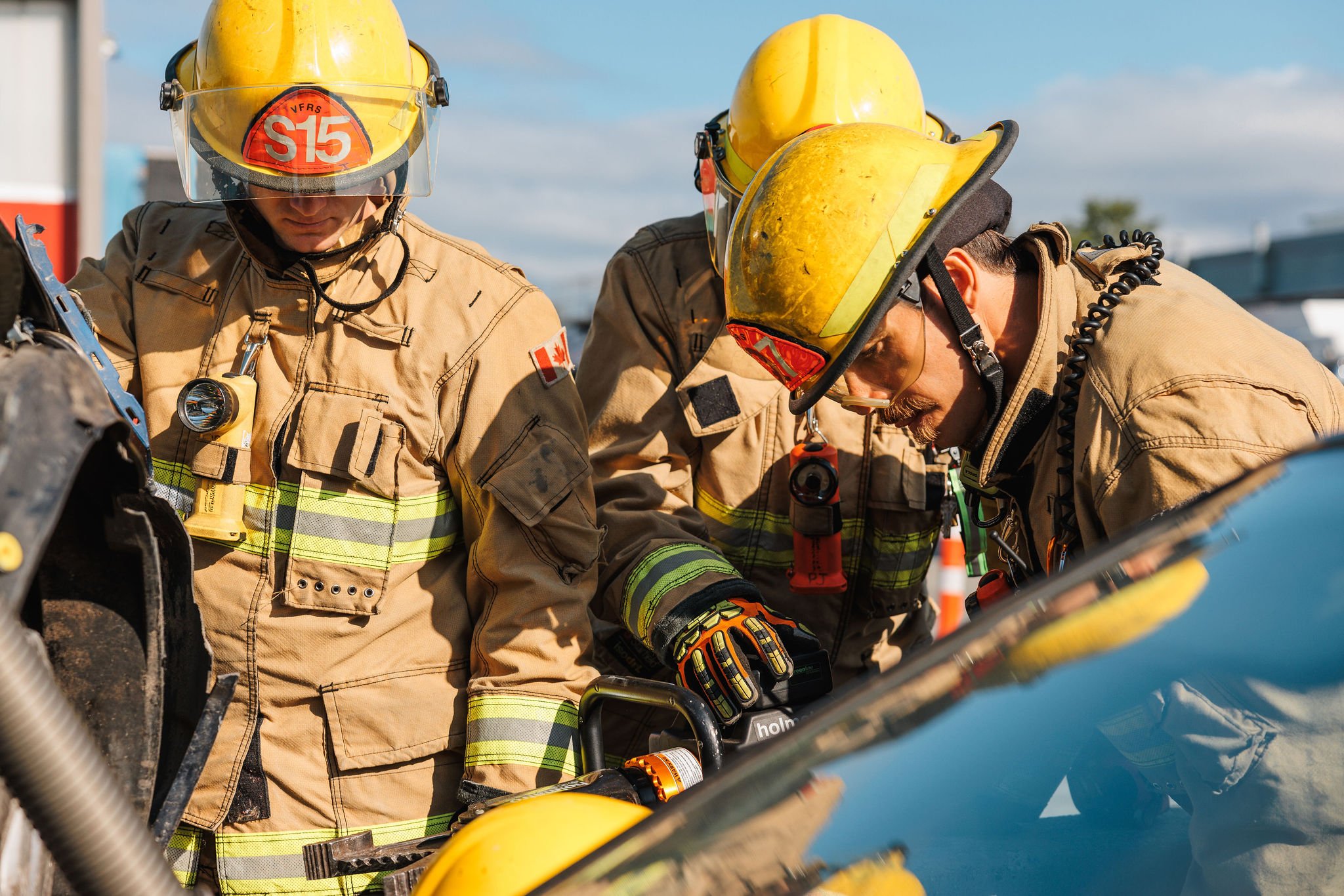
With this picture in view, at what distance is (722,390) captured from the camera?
10.2ft

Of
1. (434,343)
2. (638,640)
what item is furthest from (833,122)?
(638,640)

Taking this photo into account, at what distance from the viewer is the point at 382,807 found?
2607 millimetres

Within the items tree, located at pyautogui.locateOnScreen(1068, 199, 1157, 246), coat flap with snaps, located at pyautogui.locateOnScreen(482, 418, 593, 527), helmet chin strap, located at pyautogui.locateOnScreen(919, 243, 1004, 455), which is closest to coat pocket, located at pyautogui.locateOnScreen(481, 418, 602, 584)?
coat flap with snaps, located at pyautogui.locateOnScreen(482, 418, 593, 527)

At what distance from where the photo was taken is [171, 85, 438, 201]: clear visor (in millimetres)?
2611

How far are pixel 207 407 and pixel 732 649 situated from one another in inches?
48.4

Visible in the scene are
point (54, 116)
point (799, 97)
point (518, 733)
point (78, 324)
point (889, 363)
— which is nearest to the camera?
point (78, 324)

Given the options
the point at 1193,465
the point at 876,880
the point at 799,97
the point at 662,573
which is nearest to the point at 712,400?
the point at 662,573

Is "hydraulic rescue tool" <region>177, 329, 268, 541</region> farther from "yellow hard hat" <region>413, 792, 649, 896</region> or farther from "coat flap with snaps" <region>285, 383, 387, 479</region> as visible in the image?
"yellow hard hat" <region>413, 792, 649, 896</region>

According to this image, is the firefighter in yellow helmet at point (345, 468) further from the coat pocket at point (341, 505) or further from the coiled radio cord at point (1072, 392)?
the coiled radio cord at point (1072, 392)

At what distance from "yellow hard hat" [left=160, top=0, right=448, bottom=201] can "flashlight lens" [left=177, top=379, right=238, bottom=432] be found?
43 cm

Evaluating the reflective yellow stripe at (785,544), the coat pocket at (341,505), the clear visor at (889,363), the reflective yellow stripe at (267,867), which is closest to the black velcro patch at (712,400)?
the reflective yellow stripe at (785,544)

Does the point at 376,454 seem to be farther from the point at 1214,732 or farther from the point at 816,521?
the point at 1214,732

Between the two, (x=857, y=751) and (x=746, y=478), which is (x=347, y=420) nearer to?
(x=746, y=478)

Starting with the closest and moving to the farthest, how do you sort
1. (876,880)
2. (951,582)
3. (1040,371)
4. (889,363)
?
(876,880), (1040,371), (889,363), (951,582)
